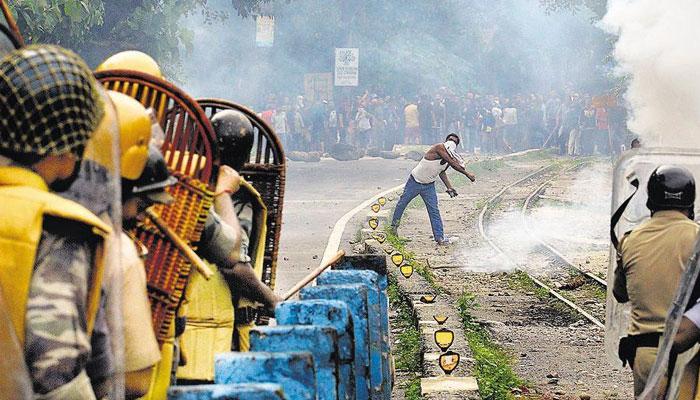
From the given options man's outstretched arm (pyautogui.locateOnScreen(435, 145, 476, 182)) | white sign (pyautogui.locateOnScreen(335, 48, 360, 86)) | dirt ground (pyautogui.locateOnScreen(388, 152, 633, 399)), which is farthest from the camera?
white sign (pyautogui.locateOnScreen(335, 48, 360, 86))

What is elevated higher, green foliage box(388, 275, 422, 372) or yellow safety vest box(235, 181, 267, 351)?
yellow safety vest box(235, 181, 267, 351)

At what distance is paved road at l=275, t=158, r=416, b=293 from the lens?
1577cm

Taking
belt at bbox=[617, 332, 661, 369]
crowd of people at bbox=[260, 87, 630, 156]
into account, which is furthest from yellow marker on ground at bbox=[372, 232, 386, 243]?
crowd of people at bbox=[260, 87, 630, 156]

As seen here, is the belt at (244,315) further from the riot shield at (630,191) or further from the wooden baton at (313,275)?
the riot shield at (630,191)

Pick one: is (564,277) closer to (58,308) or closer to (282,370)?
A: (282,370)

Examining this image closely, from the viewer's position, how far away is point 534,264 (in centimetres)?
1625

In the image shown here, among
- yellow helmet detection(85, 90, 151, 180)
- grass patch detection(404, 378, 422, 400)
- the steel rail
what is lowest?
grass patch detection(404, 378, 422, 400)

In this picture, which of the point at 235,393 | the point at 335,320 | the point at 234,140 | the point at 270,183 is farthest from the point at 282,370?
the point at 270,183

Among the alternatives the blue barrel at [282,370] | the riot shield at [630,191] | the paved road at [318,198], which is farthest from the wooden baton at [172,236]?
the paved road at [318,198]

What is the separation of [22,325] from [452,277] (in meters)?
12.6

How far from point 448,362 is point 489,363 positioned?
160 cm

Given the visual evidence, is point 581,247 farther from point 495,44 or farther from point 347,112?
point 495,44

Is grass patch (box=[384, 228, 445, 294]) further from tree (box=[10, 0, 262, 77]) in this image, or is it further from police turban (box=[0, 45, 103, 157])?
police turban (box=[0, 45, 103, 157])

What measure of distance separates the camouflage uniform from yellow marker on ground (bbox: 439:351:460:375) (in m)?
5.26
